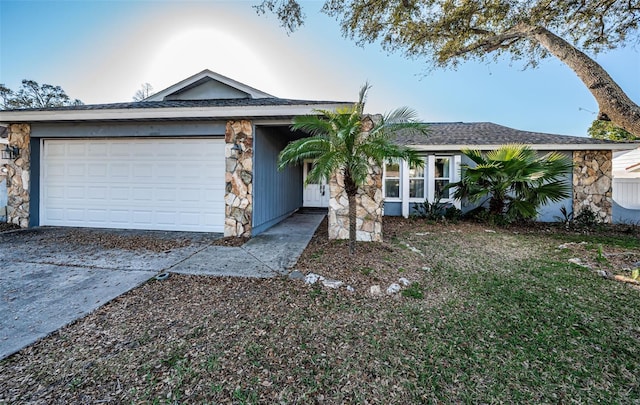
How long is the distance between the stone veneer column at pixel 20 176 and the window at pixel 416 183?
36.3ft

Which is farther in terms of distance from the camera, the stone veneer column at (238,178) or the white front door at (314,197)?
the white front door at (314,197)

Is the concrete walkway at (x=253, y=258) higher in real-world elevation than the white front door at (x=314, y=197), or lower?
lower

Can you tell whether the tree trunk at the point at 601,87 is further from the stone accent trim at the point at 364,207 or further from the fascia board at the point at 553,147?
the stone accent trim at the point at 364,207

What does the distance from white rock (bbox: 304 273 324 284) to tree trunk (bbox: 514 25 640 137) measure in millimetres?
7228

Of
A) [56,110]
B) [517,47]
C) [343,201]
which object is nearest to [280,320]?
[343,201]

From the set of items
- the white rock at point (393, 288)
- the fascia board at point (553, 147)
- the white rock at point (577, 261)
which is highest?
the fascia board at point (553, 147)

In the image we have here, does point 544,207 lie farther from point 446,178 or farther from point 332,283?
point 332,283

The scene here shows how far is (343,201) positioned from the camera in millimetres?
5949

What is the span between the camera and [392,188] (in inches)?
389

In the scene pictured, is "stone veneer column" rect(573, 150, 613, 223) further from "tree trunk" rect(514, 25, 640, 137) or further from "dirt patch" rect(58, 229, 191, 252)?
Answer: "dirt patch" rect(58, 229, 191, 252)

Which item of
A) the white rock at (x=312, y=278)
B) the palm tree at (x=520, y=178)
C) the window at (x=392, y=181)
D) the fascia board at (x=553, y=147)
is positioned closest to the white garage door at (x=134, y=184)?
the white rock at (x=312, y=278)

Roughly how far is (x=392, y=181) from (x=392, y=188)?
25 centimetres

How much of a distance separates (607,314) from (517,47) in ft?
29.2

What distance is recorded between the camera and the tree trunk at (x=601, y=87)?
571cm
